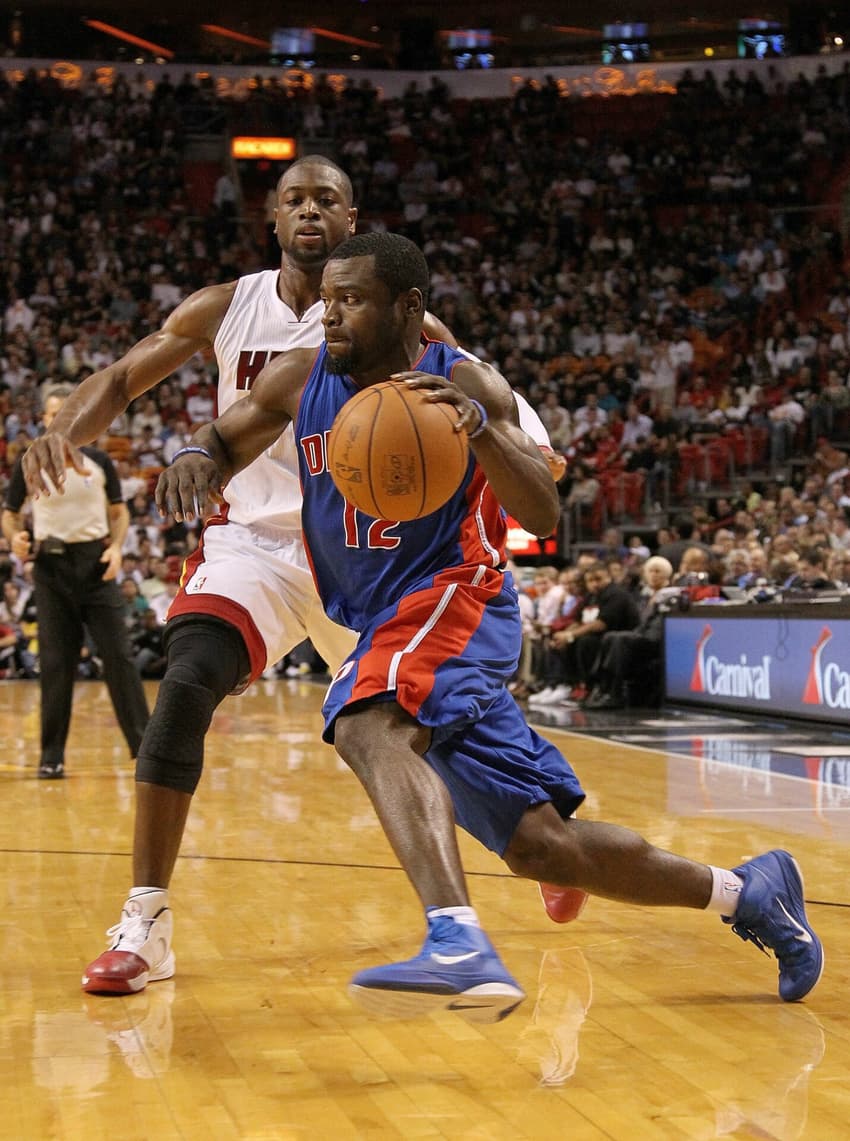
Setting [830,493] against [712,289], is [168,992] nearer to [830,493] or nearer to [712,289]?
[830,493]

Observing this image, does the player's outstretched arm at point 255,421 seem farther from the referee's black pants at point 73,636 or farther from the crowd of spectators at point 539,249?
the crowd of spectators at point 539,249

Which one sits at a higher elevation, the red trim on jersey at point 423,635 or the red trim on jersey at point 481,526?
the red trim on jersey at point 481,526

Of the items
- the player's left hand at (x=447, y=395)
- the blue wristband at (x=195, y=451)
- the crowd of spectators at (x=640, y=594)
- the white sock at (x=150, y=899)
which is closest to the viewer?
the player's left hand at (x=447, y=395)

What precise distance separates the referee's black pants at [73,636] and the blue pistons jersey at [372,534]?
14.2ft

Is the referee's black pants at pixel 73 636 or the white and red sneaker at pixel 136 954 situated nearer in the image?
the white and red sneaker at pixel 136 954

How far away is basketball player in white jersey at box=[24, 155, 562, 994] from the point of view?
346cm

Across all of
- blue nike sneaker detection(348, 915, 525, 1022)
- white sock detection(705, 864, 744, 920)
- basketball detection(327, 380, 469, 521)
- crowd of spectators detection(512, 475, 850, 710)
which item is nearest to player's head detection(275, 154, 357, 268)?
basketball detection(327, 380, 469, 521)

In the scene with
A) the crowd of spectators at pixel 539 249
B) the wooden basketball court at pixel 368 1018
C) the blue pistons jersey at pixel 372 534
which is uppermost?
the crowd of spectators at pixel 539 249

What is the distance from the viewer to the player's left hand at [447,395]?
2.72m

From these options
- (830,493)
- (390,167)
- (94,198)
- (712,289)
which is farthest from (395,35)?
(830,493)

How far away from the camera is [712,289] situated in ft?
74.2

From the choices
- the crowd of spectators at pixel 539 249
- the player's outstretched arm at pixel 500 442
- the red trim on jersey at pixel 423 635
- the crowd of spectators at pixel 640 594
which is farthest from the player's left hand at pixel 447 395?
the crowd of spectators at pixel 539 249

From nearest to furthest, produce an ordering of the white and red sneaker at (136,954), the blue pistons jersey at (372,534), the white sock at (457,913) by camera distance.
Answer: the white sock at (457,913) < the blue pistons jersey at (372,534) < the white and red sneaker at (136,954)

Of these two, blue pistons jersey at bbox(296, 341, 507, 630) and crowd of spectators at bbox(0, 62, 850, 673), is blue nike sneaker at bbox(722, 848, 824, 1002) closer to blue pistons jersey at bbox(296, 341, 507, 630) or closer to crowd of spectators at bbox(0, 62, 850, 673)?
blue pistons jersey at bbox(296, 341, 507, 630)
